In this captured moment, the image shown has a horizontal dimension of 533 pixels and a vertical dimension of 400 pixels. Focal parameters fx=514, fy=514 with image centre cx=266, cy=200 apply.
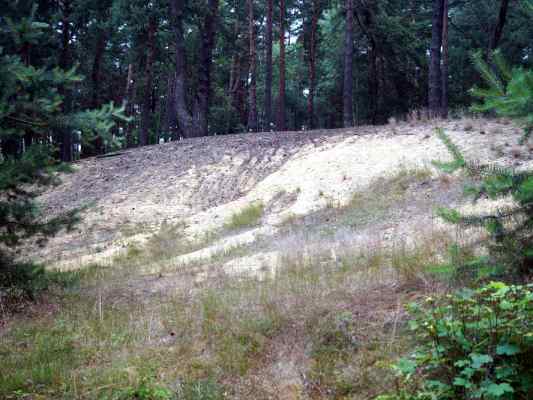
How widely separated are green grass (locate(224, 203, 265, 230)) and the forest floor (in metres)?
0.06

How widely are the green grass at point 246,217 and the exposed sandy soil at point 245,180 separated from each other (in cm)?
22

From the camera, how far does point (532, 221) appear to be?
4684mm

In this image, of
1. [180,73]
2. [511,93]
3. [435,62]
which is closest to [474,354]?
[511,93]

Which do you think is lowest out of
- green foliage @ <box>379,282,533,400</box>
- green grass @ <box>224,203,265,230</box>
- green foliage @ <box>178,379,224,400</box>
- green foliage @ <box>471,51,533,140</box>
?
green foliage @ <box>178,379,224,400</box>

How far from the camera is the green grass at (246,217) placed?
13320 mm

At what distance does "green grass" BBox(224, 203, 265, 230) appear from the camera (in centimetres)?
1332

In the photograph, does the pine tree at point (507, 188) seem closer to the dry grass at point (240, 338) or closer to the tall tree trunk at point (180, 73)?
the dry grass at point (240, 338)

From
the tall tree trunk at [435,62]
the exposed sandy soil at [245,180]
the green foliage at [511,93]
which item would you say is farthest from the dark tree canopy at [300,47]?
the green foliage at [511,93]

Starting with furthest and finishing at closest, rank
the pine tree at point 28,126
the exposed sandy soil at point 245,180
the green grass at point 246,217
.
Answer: the green grass at point 246,217 → the exposed sandy soil at point 245,180 → the pine tree at point 28,126

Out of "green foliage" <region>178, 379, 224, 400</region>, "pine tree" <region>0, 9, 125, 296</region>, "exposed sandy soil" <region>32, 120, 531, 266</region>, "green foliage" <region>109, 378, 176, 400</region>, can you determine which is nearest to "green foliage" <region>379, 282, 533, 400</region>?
"green foliage" <region>178, 379, 224, 400</region>

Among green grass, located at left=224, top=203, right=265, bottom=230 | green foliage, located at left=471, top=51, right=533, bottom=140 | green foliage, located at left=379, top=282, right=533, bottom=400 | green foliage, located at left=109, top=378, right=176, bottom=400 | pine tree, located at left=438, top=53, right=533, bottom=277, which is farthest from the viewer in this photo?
green grass, located at left=224, top=203, right=265, bottom=230

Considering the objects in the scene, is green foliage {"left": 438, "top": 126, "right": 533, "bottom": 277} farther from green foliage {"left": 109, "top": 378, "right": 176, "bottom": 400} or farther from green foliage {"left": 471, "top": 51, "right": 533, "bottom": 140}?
green foliage {"left": 109, "top": 378, "right": 176, "bottom": 400}

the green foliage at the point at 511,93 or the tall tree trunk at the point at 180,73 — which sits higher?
the tall tree trunk at the point at 180,73

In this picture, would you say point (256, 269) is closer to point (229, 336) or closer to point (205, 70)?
point (229, 336)
